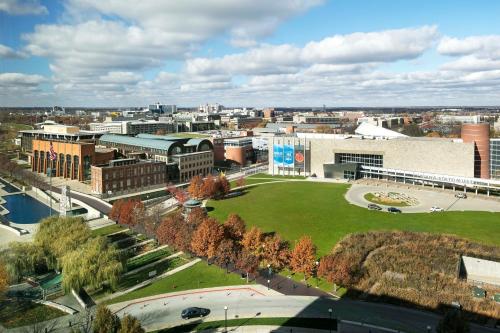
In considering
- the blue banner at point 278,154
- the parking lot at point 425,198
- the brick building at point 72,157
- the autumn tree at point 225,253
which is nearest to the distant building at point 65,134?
the brick building at point 72,157

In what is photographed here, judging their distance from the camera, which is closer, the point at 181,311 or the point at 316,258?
the point at 181,311

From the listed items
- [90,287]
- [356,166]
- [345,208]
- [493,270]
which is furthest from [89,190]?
[493,270]

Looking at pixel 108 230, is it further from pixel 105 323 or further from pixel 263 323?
pixel 105 323

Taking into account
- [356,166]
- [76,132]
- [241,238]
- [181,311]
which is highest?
[76,132]

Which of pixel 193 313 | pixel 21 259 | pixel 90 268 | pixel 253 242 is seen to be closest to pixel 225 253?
pixel 253 242

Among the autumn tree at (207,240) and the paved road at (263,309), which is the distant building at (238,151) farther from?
the paved road at (263,309)

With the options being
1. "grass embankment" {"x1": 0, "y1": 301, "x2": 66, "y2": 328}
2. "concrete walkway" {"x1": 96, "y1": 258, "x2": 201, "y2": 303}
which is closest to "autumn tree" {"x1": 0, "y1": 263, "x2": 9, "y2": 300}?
Answer: "grass embankment" {"x1": 0, "y1": 301, "x2": 66, "y2": 328}

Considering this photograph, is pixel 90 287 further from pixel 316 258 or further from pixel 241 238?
pixel 316 258

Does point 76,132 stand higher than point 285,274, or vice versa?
point 76,132

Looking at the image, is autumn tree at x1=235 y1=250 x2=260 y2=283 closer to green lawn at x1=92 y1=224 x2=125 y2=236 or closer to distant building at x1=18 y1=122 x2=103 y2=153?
green lawn at x1=92 y1=224 x2=125 y2=236
